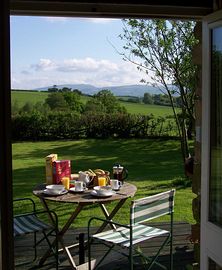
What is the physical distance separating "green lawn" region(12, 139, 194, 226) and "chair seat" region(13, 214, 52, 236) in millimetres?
1616

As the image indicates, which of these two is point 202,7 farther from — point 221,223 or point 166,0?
point 221,223

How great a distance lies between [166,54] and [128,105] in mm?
5620

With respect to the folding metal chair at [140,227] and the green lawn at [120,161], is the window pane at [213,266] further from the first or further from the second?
the green lawn at [120,161]

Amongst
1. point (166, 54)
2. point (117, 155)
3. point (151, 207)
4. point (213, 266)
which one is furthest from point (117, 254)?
point (117, 155)

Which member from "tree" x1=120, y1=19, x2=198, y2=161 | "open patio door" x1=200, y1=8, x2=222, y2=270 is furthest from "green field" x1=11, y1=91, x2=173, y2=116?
"open patio door" x1=200, y1=8, x2=222, y2=270

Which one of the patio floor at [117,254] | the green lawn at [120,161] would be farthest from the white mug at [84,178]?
the green lawn at [120,161]

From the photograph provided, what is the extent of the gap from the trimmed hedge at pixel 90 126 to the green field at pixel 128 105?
0.58ft

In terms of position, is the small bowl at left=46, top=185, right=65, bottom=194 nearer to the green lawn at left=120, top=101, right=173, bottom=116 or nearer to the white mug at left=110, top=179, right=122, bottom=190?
the white mug at left=110, top=179, right=122, bottom=190

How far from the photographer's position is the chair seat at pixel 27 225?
407 cm

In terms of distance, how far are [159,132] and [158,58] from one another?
17.3ft

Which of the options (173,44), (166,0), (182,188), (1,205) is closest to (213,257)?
(1,205)

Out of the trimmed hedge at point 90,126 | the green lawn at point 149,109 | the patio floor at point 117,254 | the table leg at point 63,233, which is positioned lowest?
the patio floor at point 117,254

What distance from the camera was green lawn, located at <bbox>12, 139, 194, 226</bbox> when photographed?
7118 mm

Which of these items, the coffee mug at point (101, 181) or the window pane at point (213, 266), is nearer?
the window pane at point (213, 266)
